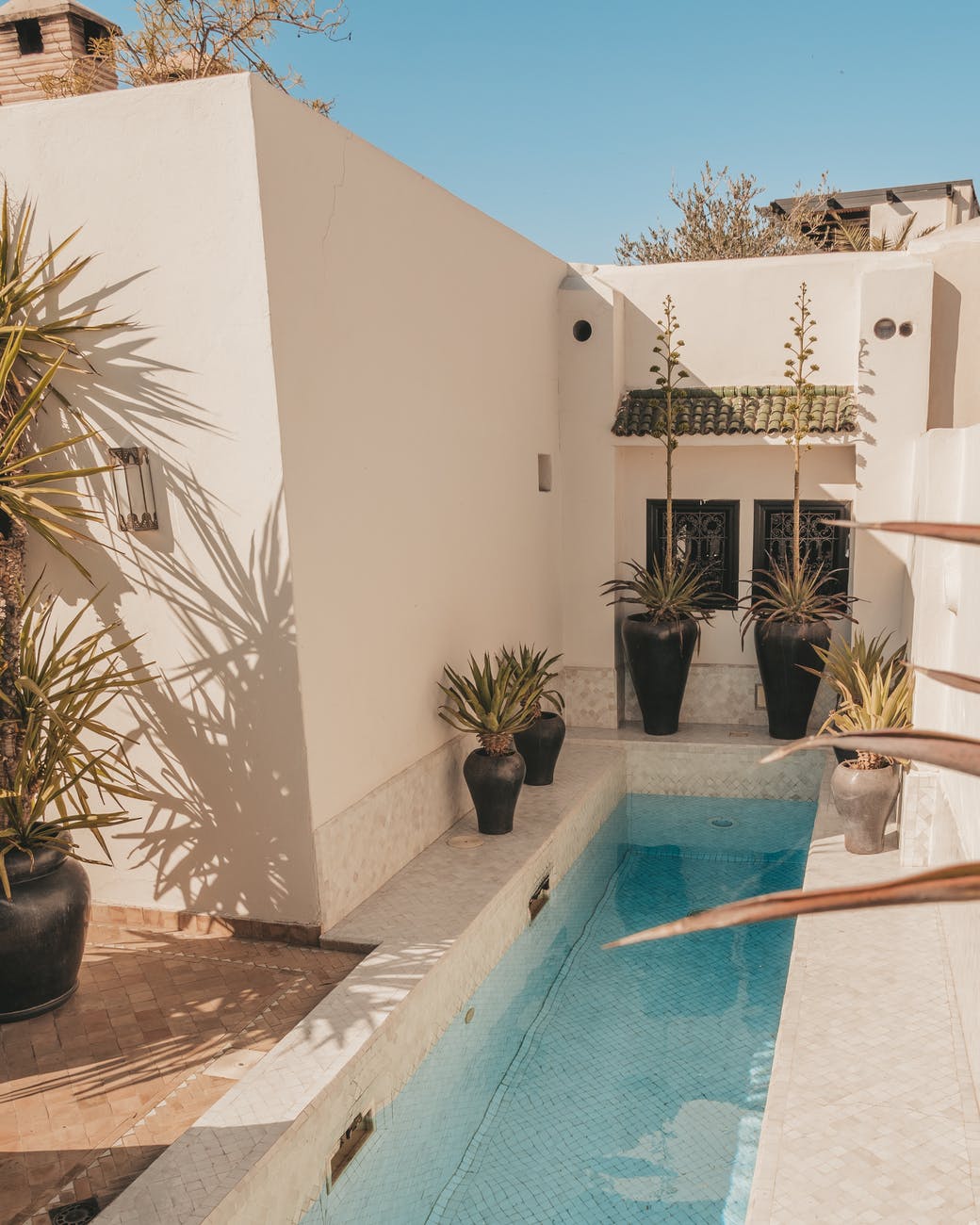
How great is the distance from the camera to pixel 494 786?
8.08 m

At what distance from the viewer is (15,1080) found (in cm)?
495

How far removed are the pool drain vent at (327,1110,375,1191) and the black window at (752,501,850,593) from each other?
759cm

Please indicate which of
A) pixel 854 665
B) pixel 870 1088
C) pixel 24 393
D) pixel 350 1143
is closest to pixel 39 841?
pixel 350 1143

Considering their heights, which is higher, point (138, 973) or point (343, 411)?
point (343, 411)

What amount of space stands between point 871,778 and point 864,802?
0.19 meters

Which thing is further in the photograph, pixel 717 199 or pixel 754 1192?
pixel 717 199

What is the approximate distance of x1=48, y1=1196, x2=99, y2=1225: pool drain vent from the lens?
3.92 m

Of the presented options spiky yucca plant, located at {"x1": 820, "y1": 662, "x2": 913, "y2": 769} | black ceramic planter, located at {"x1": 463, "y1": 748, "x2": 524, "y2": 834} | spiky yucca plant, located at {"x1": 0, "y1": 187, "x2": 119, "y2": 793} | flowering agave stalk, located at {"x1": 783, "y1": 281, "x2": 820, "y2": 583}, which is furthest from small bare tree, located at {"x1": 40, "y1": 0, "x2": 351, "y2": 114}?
spiky yucca plant, located at {"x1": 820, "y1": 662, "x2": 913, "y2": 769}

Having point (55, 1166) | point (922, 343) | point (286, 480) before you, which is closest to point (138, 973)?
point (55, 1166)

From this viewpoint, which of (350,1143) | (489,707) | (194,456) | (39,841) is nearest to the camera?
(350,1143)

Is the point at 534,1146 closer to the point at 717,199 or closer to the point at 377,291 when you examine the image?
the point at 377,291

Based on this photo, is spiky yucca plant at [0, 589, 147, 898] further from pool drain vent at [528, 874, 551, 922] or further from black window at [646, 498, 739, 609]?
black window at [646, 498, 739, 609]

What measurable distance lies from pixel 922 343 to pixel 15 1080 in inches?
385

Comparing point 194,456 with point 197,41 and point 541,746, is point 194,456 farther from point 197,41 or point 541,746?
point 197,41
